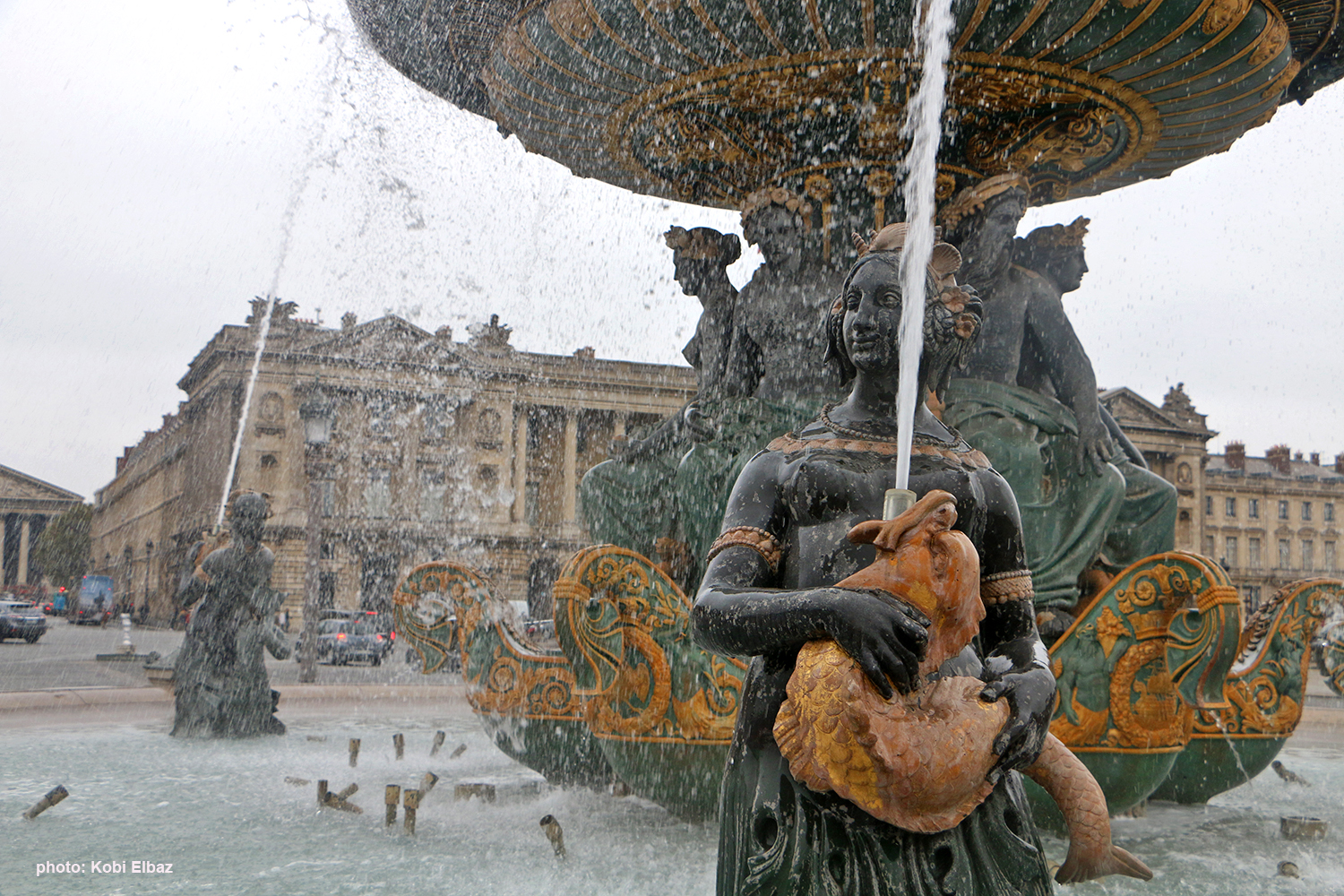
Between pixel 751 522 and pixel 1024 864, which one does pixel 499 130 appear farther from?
pixel 1024 864

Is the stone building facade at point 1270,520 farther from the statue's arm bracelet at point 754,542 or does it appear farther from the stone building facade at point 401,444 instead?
the statue's arm bracelet at point 754,542

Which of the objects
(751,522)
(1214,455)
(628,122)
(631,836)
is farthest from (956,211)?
(1214,455)

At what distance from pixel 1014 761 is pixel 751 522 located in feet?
1.95

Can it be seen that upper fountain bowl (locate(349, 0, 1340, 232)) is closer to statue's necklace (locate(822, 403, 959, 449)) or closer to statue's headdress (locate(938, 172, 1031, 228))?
statue's headdress (locate(938, 172, 1031, 228))

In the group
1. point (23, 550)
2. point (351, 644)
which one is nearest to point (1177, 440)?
point (351, 644)

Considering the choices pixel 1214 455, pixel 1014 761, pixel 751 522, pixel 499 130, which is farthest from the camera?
pixel 1214 455

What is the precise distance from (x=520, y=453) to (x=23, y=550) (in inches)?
1932

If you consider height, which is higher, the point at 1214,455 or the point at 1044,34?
the point at 1214,455

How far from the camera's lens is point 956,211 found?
5176 millimetres

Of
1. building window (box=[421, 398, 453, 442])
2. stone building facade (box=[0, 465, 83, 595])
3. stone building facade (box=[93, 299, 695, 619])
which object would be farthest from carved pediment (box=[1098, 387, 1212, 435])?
stone building facade (box=[0, 465, 83, 595])

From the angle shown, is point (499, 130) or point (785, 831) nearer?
point (785, 831)

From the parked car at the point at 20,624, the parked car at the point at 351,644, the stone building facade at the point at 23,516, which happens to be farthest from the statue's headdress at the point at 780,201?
the stone building facade at the point at 23,516

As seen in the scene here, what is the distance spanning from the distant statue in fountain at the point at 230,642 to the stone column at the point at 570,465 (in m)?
47.9

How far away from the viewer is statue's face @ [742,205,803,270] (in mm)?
5172
